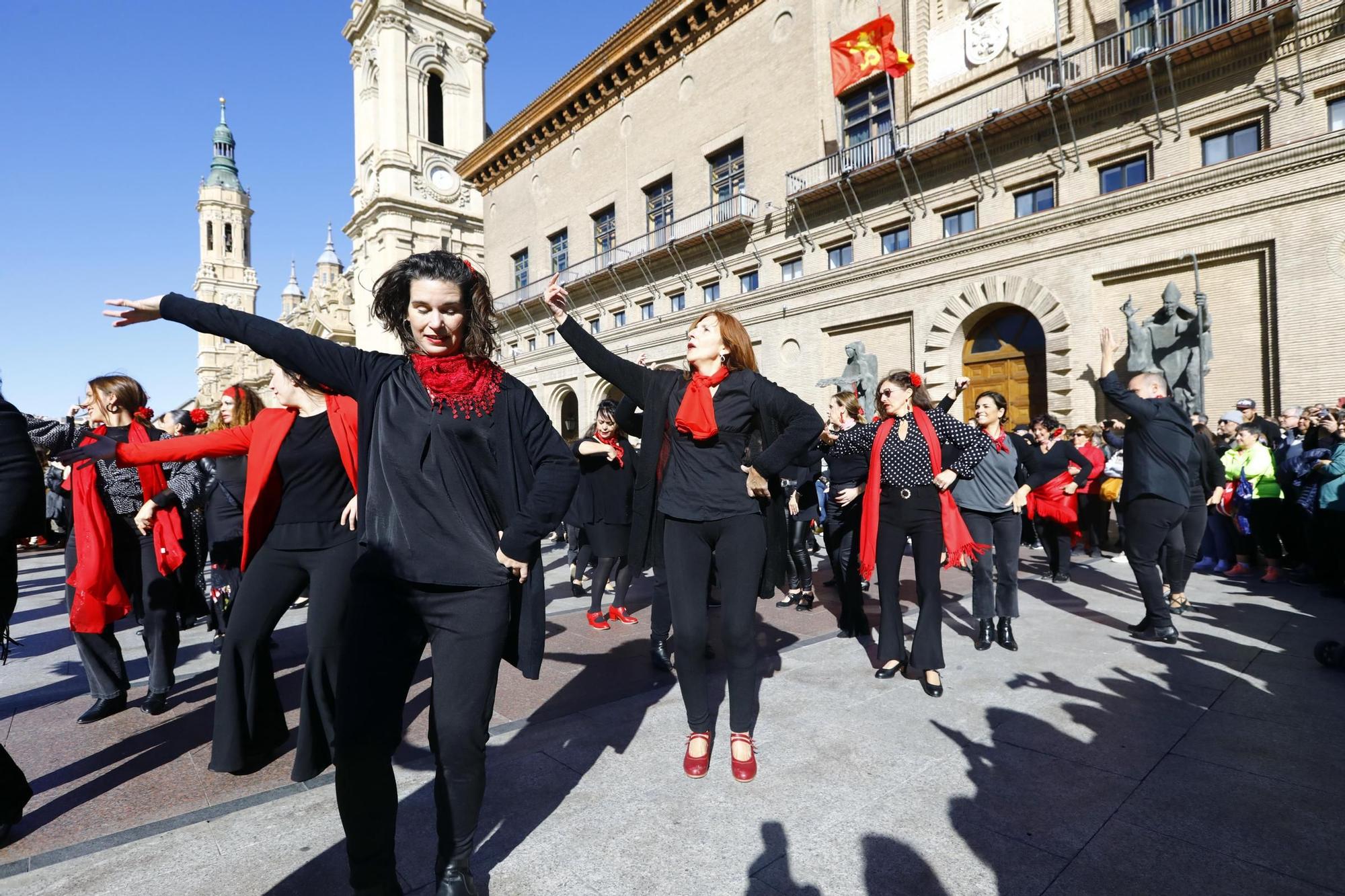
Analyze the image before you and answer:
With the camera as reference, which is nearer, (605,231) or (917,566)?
(917,566)

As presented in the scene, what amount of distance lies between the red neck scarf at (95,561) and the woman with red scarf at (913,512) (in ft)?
15.0

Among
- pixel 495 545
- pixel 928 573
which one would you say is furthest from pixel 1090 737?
pixel 495 545


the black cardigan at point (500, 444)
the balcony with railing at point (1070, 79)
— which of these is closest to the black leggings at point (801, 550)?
the black cardigan at point (500, 444)

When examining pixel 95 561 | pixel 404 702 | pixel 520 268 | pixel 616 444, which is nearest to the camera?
pixel 404 702

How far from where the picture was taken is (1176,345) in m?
13.7

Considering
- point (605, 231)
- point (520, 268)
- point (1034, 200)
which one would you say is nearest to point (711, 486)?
point (1034, 200)

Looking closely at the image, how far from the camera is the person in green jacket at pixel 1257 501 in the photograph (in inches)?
326

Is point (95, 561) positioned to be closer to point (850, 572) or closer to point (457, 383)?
point (457, 383)

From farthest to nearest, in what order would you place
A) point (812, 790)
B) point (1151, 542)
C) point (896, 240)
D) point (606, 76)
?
1. point (606, 76)
2. point (896, 240)
3. point (1151, 542)
4. point (812, 790)

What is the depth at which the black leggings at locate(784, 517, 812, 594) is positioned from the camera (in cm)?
704

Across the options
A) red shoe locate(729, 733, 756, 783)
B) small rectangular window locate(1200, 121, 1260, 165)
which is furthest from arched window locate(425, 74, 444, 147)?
red shoe locate(729, 733, 756, 783)

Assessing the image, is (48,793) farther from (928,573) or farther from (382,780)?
(928,573)

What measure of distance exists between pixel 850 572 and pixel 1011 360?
1381 cm

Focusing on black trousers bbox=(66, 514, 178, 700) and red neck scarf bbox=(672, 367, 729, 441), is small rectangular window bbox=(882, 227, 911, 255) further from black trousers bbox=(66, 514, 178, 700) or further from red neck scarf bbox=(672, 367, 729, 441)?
black trousers bbox=(66, 514, 178, 700)
